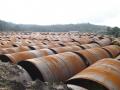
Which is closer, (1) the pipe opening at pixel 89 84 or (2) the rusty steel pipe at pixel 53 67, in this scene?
(1) the pipe opening at pixel 89 84

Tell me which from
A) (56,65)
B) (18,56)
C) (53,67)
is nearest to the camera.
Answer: (53,67)

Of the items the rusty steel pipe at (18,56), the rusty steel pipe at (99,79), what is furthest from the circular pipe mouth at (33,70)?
the rusty steel pipe at (99,79)

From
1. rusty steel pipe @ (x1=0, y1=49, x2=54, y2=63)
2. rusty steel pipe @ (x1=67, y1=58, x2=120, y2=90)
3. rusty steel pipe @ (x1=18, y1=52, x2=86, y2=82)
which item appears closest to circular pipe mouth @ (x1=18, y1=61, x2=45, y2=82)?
rusty steel pipe @ (x1=18, y1=52, x2=86, y2=82)

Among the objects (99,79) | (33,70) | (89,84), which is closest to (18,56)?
(33,70)

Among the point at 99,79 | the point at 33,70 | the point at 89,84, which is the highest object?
the point at 99,79

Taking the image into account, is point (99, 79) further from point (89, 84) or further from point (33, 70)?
point (33, 70)

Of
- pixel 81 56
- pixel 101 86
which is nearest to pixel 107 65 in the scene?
pixel 101 86

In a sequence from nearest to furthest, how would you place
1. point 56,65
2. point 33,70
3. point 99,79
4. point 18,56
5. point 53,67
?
point 99,79 → point 33,70 → point 53,67 → point 56,65 → point 18,56

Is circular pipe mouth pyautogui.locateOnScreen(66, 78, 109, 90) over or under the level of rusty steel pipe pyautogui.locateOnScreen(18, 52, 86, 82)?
over

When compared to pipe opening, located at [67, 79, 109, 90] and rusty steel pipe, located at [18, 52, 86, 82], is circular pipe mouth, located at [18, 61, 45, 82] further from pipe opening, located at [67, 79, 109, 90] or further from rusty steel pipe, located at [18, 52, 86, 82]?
pipe opening, located at [67, 79, 109, 90]

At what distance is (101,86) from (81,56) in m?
4.03

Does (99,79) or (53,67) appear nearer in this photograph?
(99,79)

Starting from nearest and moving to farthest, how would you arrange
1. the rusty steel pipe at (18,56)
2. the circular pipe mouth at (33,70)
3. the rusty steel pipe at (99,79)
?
the rusty steel pipe at (99,79)
the circular pipe mouth at (33,70)
the rusty steel pipe at (18,56)

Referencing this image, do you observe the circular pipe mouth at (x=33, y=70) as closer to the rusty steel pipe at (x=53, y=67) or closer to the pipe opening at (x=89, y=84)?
the rusty steel pipe at (x=53, y=67)
